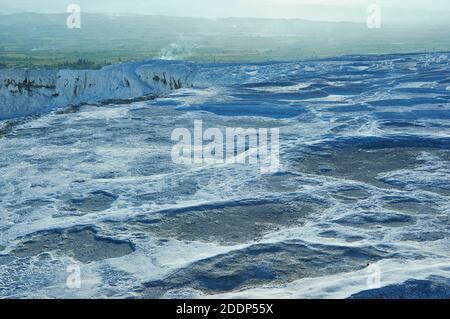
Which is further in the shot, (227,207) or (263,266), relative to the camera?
(227,207)

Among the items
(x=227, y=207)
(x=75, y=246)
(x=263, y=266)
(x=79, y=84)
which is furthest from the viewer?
(x=79, y=84)

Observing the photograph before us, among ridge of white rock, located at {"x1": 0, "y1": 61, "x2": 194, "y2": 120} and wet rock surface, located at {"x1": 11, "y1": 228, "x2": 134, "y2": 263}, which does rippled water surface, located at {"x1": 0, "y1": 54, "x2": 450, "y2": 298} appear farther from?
ridge of white rock, located at {"x1": 0, "y1": 61, "x2": 194, "y2": 120}

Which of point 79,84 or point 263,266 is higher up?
point 79,84

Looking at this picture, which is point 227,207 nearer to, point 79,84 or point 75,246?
point 75,246

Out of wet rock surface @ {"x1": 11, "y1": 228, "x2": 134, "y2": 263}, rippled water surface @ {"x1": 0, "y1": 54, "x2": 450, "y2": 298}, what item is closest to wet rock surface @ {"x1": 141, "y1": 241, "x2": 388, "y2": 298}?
rippled water surface @ {"x1": 0, "y1": 54, "x2": 450, "y2": 298}

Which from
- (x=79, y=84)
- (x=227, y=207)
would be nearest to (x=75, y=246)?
(x=227, y=207)

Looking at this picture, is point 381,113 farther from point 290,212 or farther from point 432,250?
point 432,250
